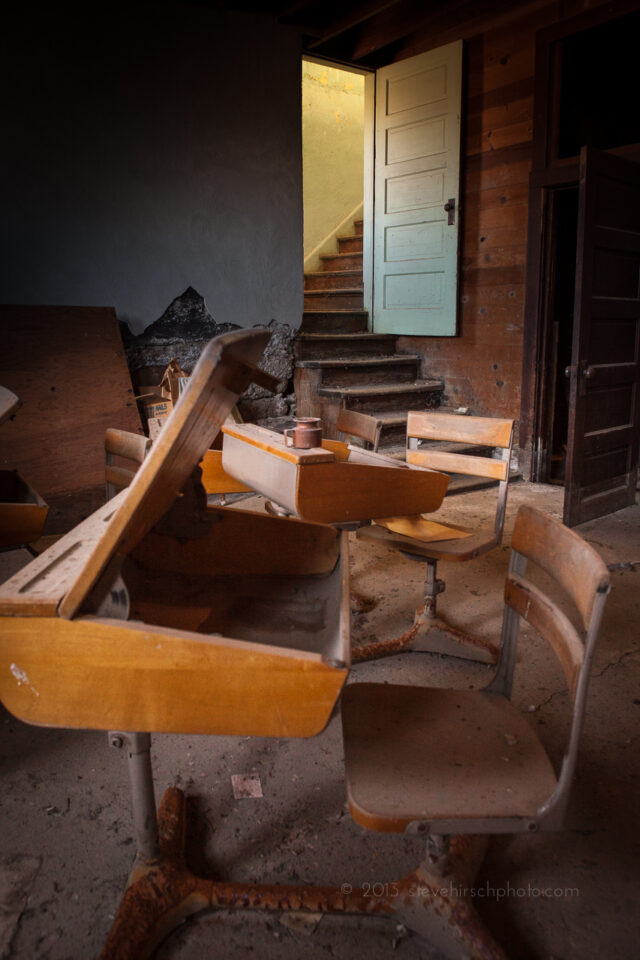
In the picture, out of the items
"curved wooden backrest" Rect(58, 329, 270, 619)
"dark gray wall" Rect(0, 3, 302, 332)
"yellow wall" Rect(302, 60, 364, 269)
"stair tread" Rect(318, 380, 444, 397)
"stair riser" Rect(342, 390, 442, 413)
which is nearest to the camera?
"curved wooden backrest" Rect(58, 329, 270, 619)

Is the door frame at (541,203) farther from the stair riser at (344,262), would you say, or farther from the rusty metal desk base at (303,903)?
the rusty metal desk base at (303,903)

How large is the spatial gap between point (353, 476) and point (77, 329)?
2952mm

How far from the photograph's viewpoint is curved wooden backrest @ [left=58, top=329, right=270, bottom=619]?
921 millimetres

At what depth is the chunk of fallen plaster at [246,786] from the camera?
177 cm

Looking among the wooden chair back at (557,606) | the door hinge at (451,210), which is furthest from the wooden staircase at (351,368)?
the wooden chair back at (557,606)

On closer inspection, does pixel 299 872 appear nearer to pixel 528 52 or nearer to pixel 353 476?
pixel 353 476

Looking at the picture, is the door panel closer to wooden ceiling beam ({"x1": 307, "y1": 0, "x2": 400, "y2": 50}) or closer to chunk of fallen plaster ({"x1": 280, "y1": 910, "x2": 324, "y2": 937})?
wooden ceiling beam ({"x1": 307, "y1": 0, "x2": 400, "y2": 50})

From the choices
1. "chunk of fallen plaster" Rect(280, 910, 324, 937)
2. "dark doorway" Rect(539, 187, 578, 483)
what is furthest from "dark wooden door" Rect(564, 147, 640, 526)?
"chunk of fallen plaster" Rect(280, 910, 324, 937)

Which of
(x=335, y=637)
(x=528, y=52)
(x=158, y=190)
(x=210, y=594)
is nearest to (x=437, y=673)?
(x=210, y=594)

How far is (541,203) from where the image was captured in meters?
4.79

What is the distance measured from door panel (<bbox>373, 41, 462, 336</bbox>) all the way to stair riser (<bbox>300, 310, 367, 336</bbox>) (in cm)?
21

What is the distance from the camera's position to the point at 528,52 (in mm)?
4750

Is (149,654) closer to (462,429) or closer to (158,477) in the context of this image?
(158,477)

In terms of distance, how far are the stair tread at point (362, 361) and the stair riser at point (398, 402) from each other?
0.32 m
